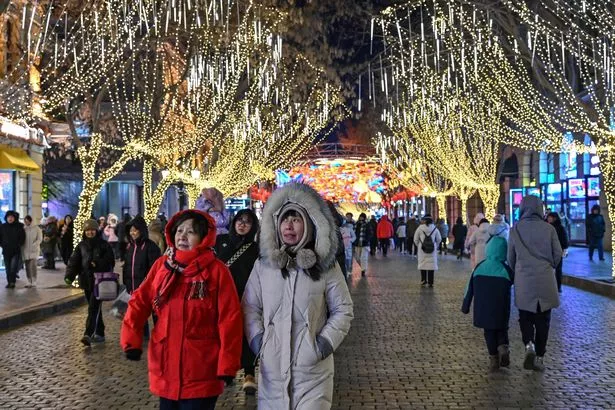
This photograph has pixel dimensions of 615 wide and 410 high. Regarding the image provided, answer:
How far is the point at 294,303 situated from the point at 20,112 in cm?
2064

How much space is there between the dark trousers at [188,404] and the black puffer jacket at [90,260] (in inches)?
274

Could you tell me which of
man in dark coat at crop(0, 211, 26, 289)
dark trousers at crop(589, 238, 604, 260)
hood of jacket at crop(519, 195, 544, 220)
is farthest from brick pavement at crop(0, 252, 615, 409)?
dark trousers at crop(589, 238, 604, 260)

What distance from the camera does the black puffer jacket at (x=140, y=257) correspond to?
1119 cm

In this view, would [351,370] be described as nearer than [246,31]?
Yes

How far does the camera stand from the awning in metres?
24.9

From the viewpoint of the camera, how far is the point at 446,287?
20938mm

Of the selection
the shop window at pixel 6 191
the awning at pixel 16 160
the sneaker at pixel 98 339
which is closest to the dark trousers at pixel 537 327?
the sneaker at pixel 98 339

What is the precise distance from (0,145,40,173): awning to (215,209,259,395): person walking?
1762 centimetres

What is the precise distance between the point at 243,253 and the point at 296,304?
3684mm

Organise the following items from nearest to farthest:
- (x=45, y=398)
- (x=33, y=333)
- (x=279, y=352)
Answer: (x=279, y=352) < (x=45, y=398) < (x=33, y=333)

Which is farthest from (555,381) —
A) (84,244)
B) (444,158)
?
(444,158)

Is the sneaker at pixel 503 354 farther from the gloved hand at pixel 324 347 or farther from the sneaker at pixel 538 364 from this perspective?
the gloved hand at pixel 324 347

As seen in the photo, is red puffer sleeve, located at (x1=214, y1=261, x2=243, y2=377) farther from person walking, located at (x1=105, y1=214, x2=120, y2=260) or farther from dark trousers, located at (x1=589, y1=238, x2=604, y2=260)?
dark trousers, located at (x1=589, y1=238, x2=604, y2=260)

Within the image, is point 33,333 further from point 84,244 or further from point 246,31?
point 246,31
